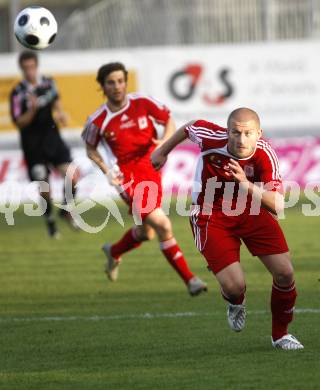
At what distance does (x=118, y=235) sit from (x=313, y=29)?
27.3ft

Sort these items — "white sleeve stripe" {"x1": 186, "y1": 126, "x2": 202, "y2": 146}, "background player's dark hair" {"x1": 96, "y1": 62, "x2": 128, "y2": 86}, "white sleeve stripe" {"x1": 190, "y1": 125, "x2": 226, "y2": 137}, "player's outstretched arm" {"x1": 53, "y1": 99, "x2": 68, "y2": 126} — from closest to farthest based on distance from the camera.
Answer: "white sleeve stripe" {"x1": 190, "y1": 125, "x2": 226, "y2": 137} → "white sleeve stripe" {"x1": 186, "y1": 126, "x2": 202, "y2": 146} → "background player's dark hair" {"x1": 96, "y1": 62, "x2": 128, "y2": 86} → "player's outstretched arm" {"x1": 53, "y1": 99, "x2": 68, "y2": 126}

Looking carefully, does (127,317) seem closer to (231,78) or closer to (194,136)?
(194,136)

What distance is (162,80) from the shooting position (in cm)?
2297

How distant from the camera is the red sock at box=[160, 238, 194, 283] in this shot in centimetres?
1083

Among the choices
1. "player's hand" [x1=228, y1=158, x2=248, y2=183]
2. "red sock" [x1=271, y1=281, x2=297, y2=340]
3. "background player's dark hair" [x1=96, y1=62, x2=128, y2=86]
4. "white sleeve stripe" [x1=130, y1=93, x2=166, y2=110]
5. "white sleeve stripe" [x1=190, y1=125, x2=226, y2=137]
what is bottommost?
"red sock" [x1=271, y1=281, x2=297, y2=340]

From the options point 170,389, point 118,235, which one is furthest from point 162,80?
point 170,389

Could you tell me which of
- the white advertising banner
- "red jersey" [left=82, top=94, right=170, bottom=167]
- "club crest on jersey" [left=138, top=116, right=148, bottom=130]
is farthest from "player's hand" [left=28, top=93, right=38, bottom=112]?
the white advertising banner

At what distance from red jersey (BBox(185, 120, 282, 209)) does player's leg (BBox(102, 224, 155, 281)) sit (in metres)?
3.20

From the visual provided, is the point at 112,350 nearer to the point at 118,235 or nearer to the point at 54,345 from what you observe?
the point at 54,345

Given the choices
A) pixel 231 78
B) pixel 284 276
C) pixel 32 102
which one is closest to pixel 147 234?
pixel 284 276

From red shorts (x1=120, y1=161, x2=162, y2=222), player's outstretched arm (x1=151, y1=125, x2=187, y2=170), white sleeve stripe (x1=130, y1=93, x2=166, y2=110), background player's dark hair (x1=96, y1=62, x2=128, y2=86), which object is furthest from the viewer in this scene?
white sleeve stripe (x1=130, y1=93, x2=166, y2=110)

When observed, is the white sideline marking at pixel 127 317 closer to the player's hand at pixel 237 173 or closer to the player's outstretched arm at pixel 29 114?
the player's hand at pixel 237 173

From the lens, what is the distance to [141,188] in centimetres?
1140

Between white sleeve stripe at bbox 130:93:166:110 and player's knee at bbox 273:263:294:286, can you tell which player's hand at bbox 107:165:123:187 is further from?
player's knee at bbox 273:263:294:286
